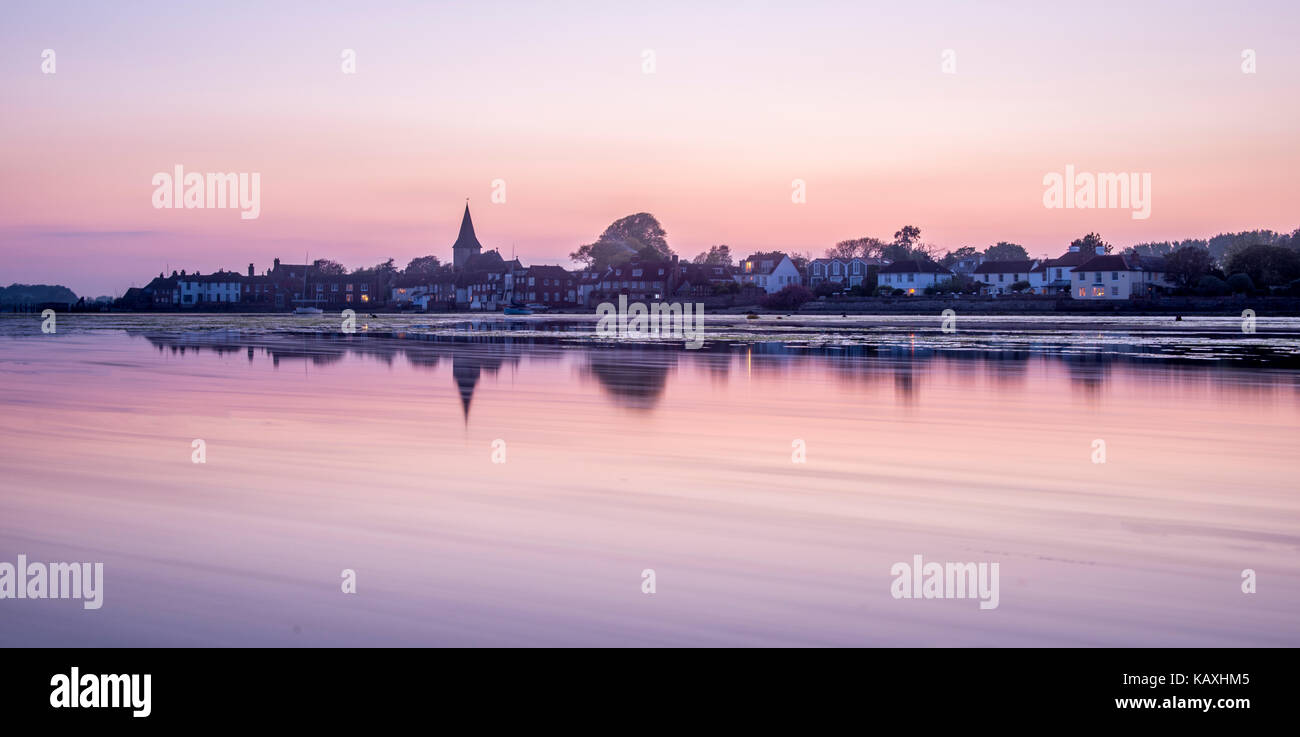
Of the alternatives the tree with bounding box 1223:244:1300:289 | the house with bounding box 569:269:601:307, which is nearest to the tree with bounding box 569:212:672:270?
the house with bounding box 569:269:601:307

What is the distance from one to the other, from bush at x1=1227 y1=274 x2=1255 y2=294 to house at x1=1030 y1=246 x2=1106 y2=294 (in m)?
33.0

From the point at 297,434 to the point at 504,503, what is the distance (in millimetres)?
6036

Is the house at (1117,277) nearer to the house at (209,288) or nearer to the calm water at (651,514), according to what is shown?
the calm water at (651,514)

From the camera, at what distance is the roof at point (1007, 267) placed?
151 m

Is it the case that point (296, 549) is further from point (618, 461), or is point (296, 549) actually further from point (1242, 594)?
point (1242, 594)

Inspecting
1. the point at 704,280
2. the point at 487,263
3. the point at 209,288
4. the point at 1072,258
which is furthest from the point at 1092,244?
the point at 209,288

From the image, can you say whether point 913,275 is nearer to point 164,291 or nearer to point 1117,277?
point 1117,277

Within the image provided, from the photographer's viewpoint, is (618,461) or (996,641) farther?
(618,461)

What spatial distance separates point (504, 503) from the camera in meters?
9.78

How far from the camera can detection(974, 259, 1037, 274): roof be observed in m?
151

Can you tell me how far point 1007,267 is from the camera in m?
154

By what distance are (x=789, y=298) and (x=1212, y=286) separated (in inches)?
1872

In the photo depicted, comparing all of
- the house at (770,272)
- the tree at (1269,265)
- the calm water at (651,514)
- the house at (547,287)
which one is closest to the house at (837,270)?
the house at (770,272)
